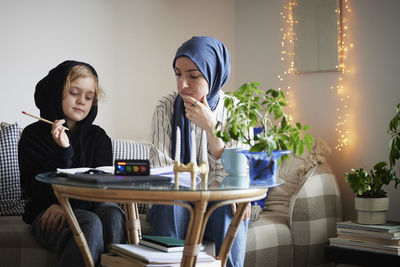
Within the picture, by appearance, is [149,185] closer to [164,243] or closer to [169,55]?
[164,243]

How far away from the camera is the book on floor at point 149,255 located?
158 centimetres

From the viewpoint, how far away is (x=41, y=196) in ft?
6.96

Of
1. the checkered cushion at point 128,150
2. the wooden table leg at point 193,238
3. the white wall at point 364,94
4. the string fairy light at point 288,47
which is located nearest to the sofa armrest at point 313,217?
the white wall at point 364,94

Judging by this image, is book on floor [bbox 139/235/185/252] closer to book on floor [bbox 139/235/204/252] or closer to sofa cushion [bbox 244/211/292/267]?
book on floor [bbox 139/235/204/252]

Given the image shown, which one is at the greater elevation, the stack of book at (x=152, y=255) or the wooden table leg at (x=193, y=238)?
the wooden table leg at (x=193, y=238)

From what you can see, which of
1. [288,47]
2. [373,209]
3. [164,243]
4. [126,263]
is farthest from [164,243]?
[288,47]

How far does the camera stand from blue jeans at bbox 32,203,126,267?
1846mm

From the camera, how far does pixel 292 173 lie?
2828mm

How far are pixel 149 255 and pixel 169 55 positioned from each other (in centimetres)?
199

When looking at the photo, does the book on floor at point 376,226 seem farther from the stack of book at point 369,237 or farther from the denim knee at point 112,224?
the denim knee at point 112,224

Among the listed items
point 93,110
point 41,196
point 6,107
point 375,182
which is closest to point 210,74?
point 93,110

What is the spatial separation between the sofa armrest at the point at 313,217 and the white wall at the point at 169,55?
0.27 meters

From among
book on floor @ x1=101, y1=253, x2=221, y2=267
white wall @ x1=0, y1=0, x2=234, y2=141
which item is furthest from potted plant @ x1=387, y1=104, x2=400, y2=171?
white wall @ x1=0, y1=0, x2=234, y2=141

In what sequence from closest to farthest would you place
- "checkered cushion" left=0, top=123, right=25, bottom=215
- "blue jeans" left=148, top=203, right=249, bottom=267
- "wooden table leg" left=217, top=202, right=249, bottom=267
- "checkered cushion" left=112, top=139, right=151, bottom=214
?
"wooden table leg" left=217, top=202, right=249, bottom=267 → "blue jeans" left=148, top=203, right=249, bottom=267 → "checkered cushion" left=0, top=123, right=25, bottom=215 → "checkered cushion" left=112, top=139, right=151, bottom=214
